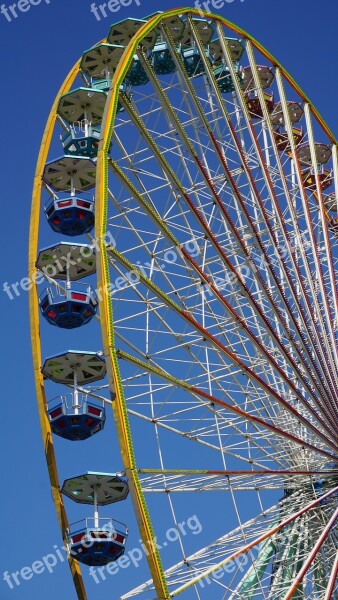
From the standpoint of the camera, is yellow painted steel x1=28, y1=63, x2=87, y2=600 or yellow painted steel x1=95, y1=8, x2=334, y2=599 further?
yellow painted steel x1=28, y1=63, x2=87, y2=600

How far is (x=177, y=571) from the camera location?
1051 inches

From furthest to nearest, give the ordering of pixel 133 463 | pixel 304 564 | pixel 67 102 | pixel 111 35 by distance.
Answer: pixel 111 35
pixel 67 102
pixel 304 564
pixel 133 463

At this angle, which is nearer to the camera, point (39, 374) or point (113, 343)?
point (113, 343)

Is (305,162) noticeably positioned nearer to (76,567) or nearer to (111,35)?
(111,35)

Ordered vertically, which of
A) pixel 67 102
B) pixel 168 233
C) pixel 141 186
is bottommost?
pixel 168 233

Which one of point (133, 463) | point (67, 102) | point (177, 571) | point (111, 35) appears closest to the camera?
point (133, 463)

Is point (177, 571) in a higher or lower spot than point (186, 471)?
lower

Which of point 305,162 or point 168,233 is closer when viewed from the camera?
point 168,233

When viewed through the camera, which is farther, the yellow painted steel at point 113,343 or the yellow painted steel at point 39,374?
the yellow painted steel at point 39,374

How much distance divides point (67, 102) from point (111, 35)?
12.2ft

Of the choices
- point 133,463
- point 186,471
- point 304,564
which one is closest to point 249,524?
point 304,564

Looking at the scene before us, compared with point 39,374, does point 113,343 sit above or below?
below

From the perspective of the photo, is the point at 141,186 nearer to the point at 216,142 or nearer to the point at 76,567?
the point at 216,142

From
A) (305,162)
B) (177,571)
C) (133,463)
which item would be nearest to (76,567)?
(177,571)
